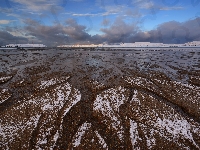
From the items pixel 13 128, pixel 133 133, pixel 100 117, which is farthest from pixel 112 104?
pixel 13 128

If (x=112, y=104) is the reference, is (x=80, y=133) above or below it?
→ below

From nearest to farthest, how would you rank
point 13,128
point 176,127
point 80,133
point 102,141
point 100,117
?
point 102,141 → point 80,133 → point 13,128 → point 176,127 → point 100,117

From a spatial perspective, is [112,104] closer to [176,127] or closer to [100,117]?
[100,117]

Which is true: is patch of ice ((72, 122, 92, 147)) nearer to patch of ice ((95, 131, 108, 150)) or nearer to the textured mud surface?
the textured mud surface

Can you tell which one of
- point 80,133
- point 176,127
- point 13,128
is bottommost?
point 176,127

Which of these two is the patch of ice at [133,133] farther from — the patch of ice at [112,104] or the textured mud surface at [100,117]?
the patch of ice at [112,104]

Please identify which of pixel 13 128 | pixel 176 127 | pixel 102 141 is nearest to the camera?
pixel 102 141

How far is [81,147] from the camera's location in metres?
7.02

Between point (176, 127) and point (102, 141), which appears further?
point (176, 127)

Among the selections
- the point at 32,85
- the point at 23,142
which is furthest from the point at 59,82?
the point at 23,142

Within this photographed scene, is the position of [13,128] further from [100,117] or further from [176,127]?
[176,127]

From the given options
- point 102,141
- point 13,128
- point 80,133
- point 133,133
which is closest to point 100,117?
point 80,133

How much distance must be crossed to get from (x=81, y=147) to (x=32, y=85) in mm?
11522

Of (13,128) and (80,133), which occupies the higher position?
(13,128)
